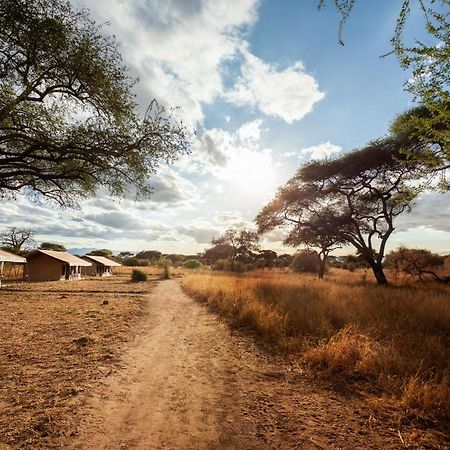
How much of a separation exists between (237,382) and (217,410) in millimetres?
1162

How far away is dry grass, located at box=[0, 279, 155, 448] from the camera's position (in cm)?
361

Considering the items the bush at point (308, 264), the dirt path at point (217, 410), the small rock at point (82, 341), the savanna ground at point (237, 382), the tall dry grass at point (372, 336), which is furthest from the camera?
the bush at point (308, 264)

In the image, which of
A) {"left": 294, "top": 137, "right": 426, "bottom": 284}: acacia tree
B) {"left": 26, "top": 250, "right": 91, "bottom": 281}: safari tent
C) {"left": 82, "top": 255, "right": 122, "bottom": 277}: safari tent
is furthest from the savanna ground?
{"left": 82, "top": 255, "right": 122, "bottom": 277}: safari tent

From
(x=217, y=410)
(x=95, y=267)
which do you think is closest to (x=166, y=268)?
(x=95, y=267)

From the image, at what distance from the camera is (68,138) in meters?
10.1

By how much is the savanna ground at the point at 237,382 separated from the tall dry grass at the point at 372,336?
31 millimetres

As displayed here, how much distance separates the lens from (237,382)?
5324mm

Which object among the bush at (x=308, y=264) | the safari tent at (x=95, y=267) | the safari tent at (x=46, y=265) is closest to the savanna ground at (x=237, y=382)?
Answer: the safari tent at (x=46, y=265)

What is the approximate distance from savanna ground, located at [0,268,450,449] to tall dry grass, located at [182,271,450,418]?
0.10 ft

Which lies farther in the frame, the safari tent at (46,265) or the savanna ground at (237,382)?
the safari tent at (46,265)

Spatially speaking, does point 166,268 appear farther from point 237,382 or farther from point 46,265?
point 237,382

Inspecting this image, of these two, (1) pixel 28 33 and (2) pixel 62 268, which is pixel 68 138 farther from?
(2) pixel 62 268

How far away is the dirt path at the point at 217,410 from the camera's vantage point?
3465mm

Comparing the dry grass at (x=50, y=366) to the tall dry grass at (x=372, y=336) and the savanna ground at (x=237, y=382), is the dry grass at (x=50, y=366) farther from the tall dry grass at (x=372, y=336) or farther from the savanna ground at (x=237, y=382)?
the tall dry grass at (x=372, y=336)
